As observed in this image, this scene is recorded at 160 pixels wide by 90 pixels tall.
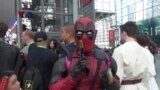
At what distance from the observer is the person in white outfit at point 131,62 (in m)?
4.66

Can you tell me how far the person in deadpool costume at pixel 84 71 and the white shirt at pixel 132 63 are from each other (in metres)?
→ 1.41

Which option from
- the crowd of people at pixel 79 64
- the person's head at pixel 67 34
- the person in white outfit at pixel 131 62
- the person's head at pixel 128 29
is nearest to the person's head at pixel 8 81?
the crowd of people at pixel 79 64

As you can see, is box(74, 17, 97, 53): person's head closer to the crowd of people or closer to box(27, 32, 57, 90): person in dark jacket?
the crowd of people

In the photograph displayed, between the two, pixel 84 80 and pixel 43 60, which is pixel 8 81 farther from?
pixel 43 60

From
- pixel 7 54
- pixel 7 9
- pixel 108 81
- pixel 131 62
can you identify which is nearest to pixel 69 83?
pixel 108 81

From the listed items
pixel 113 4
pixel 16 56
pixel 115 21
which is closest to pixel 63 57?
pixel 16 56

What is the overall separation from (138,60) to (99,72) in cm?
163

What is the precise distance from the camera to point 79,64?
296 cm

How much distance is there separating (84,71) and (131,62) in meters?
1.73

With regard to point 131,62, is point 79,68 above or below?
above

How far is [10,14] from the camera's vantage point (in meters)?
22.4

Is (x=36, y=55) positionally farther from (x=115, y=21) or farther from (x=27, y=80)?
(x=115, y=21)

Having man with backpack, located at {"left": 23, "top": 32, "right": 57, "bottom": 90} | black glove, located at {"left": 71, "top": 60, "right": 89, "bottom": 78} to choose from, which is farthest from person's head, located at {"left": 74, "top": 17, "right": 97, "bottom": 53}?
man with backpack, located at {"left": 23, "top": 32, "right": 57, "bottom": 90}

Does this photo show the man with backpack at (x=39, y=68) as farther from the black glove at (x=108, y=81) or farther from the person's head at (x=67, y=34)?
the black glove at (x=108, y=81)
